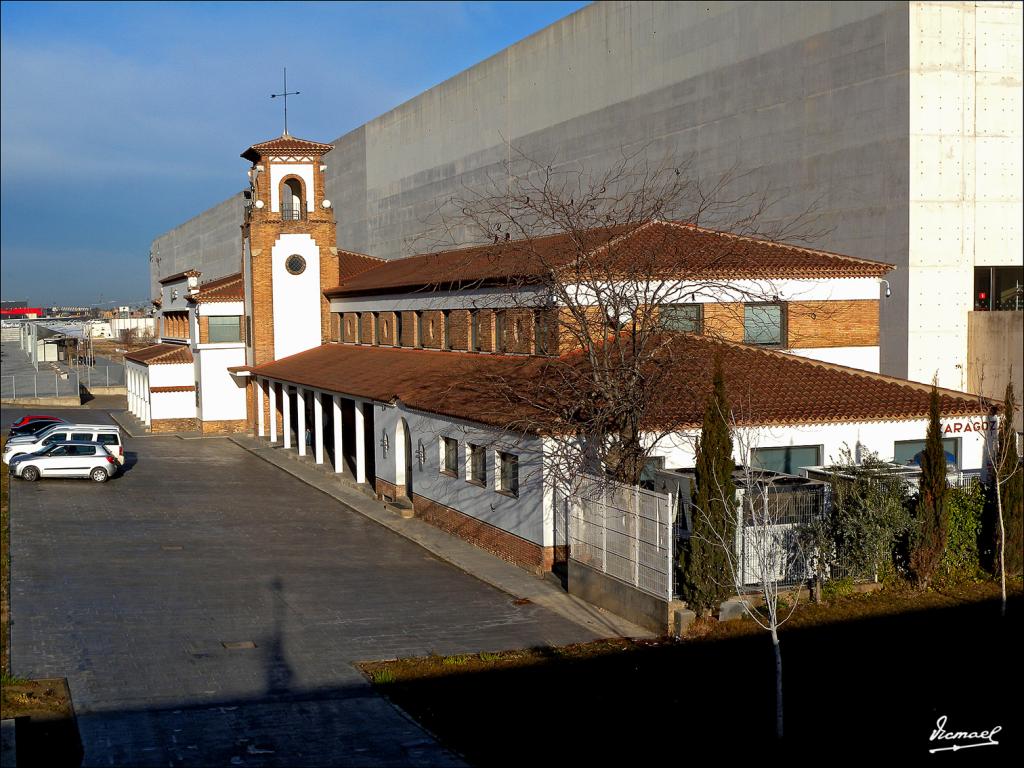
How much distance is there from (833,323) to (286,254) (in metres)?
24.5

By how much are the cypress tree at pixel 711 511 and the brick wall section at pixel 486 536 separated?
4.90 m

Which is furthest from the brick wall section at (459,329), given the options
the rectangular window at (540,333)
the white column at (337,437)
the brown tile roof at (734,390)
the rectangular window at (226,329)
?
the rectangular window at (226,329)

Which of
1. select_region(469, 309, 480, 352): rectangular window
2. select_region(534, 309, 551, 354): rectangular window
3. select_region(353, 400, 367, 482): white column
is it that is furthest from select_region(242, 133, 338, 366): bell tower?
select_region(534, 309, 551, 354): rectangular window

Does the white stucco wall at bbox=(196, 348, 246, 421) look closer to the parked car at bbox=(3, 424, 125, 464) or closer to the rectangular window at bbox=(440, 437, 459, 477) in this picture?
the parked car at bbox=(3, 424, 125, 464)

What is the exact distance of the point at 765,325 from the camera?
26766 millimetres

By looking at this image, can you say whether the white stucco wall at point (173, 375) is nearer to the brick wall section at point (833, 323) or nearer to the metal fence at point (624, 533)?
the brick wall section at point (833, 323)

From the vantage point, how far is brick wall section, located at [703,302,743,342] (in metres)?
26.0

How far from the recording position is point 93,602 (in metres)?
18.5

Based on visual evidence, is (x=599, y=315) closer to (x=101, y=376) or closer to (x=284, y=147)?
(x=284, y=147)

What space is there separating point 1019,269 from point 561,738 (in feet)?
92.4

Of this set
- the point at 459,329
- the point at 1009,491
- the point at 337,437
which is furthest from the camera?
the point at 337,437

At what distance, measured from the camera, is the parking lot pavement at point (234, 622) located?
39.8 ft

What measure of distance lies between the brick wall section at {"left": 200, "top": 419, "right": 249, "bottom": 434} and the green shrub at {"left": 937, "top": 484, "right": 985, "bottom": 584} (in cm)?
3347

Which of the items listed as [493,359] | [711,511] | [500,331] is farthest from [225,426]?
[711,511]
